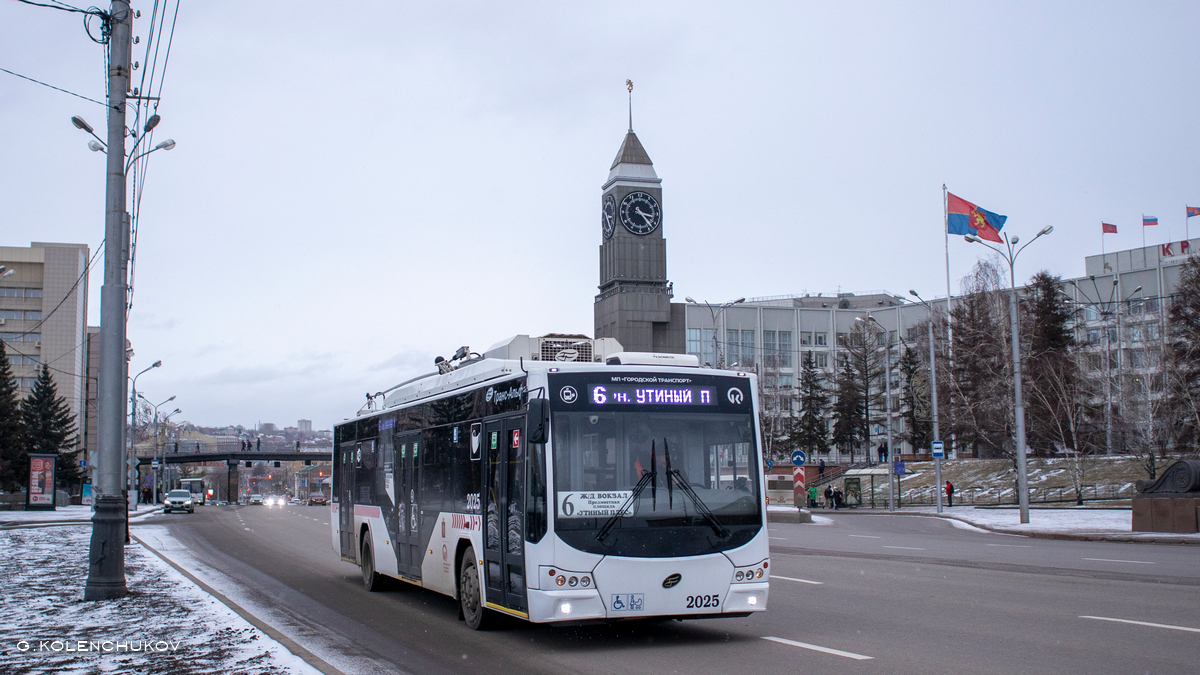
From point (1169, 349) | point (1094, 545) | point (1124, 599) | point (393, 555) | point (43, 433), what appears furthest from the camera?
point (43, 433)

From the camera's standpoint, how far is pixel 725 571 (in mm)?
10148

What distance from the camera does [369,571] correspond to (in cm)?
1627

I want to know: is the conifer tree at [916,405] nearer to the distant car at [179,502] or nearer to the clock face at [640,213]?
the clock face at [640,213]

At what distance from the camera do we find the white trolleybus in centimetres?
982

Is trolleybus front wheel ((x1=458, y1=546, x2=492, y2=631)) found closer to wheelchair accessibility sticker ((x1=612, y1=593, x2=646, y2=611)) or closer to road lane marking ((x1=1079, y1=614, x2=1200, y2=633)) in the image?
wheelchair accessibility sticker ((x1=612, y1=593, x2=646, y2=611))

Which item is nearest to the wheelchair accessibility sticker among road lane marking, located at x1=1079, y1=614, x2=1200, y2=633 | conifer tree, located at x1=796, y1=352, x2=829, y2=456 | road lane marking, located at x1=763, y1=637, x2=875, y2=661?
road lane marking, located at x1=763, y1=637, x2=875, y2=661

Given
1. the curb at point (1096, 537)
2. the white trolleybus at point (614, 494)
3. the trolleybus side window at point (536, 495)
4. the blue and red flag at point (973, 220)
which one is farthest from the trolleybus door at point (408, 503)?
the blue and red flag at point (973, 220)

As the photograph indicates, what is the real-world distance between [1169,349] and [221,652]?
54730mm

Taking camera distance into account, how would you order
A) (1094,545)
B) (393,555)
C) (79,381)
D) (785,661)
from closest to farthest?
(785,661)
(393,555)
(1094,545)
(79,381)

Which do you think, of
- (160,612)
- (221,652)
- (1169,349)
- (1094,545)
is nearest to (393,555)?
(160,612)

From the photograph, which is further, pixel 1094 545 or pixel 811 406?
pixel 811 406

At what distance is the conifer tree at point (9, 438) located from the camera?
62062 mm

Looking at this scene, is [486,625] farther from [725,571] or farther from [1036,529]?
[1036,529]

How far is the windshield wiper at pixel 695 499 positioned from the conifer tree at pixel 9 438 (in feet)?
201
